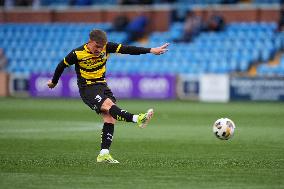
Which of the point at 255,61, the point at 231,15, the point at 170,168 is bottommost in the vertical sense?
the point at 170,168

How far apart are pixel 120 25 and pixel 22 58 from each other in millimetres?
4831

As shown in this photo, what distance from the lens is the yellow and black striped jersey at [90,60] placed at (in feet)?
38.3

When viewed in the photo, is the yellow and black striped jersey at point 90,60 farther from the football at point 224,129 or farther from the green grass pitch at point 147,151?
the football at point 224,129

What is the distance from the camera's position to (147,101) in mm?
28922

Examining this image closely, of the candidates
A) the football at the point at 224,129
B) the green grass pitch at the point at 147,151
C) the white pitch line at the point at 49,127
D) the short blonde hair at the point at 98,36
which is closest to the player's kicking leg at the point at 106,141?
the green grass pitch at the point at 147,151

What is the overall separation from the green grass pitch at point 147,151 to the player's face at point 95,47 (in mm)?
1595

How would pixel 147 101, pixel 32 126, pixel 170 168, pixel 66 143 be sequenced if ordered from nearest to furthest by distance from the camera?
pixel 170 168 → pixel 66 143 → pixel 32 126 → pixel 147 101

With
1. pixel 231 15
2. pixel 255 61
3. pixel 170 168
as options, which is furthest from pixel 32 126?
pixel 231 15

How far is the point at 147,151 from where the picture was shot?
13.3 m

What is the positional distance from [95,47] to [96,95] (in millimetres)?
723

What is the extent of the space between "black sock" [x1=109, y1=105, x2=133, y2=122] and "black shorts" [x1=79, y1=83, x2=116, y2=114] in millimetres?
266

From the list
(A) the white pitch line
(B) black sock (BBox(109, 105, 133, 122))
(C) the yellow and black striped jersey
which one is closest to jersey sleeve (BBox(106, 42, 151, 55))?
(C) the yellow and black striped jersey

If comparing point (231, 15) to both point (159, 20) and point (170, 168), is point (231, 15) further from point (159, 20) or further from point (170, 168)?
point (170, 168)

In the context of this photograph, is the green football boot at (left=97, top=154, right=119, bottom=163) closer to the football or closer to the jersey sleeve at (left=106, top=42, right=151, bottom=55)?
the jersey sleeve at (left=106, top=42, right=151, bottom=55)
